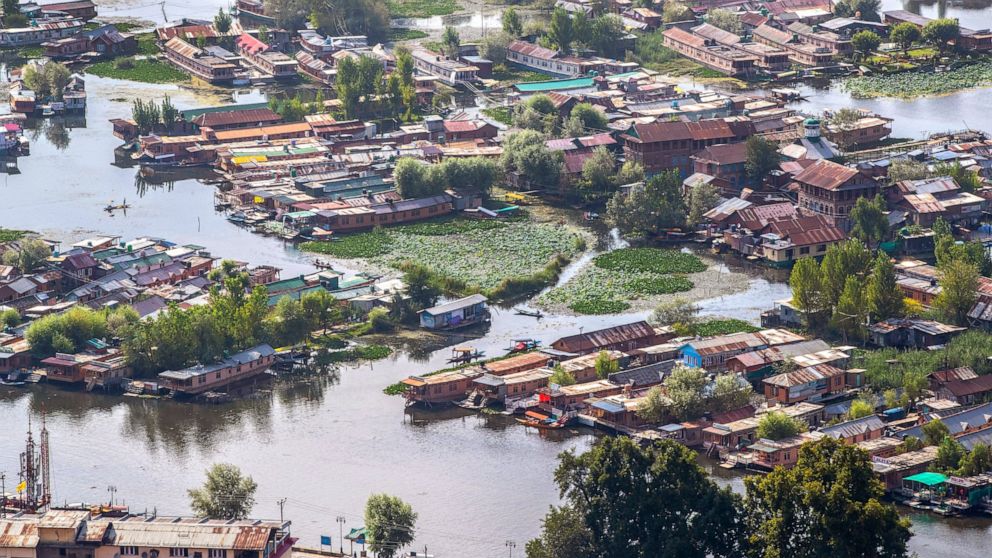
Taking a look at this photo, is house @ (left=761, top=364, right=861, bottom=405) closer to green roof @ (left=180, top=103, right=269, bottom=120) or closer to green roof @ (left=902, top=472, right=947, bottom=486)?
green roof @ (left=902, top=472, right=947, bottom=486)

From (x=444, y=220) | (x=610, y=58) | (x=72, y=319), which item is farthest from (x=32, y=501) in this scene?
(x=610, y=58)

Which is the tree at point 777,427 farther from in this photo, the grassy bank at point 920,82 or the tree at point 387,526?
the grassy bank at point 920,82

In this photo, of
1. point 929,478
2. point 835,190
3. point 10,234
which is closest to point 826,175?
point 835,190

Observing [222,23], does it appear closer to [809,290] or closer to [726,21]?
[726,21]

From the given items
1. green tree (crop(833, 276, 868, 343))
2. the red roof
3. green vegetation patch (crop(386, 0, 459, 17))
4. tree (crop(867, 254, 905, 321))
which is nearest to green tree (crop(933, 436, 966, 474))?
green tree (crop(833, 276, 868, 343))

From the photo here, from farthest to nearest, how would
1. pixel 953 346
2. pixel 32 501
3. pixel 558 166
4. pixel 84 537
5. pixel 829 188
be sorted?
pixel 558 166 < pixel 829 188 < pixel 953 346 < pixel 32 501 < pixel 84 537

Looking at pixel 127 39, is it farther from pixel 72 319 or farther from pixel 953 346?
pixel 953 346
